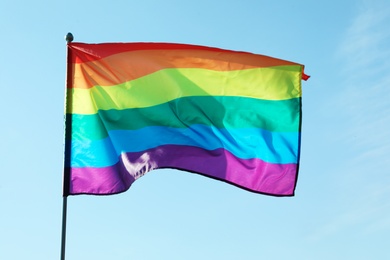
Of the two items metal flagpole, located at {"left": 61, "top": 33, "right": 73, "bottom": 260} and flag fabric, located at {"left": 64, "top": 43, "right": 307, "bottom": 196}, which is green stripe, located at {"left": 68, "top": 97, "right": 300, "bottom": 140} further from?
metal flagpole, located at {"left": 61, "top": 33, "right": 73, "bottom": 260}

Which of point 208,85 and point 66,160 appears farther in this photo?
point 208,85

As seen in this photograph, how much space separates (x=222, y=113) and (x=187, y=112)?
27.0 inches

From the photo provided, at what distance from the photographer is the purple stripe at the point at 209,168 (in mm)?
15195

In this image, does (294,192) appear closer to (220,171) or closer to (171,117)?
(220,171)

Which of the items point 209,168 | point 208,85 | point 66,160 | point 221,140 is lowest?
point 209,168

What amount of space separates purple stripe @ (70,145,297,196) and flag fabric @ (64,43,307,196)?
0.02m

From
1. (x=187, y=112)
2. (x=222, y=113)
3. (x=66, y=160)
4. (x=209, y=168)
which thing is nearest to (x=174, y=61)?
(x=187, y=112)

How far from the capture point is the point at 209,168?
1571 cm

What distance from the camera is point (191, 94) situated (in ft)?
53.6

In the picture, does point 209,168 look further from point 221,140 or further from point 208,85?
point 208,85

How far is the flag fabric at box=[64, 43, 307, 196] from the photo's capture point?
51.0ft

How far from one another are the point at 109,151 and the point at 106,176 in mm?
602

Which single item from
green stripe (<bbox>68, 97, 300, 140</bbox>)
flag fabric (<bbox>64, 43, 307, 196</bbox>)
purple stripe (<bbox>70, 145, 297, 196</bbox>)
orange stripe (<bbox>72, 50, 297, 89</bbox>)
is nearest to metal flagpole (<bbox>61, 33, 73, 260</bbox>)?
flag fabric (<bbox>64, 43, 307, 196</bbox>)

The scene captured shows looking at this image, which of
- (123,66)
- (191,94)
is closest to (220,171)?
(191,94)
